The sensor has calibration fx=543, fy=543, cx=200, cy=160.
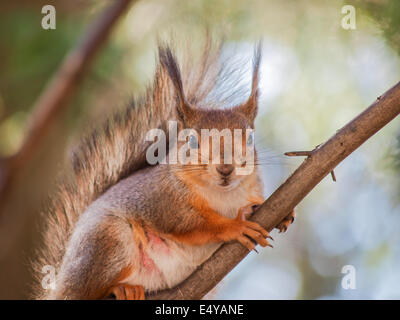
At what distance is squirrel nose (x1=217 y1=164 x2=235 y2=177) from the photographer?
236cm

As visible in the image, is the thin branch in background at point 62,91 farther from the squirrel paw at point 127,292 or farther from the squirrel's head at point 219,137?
the squirrel paw at point 127,292

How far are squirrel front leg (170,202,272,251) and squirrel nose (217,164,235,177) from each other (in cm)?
25

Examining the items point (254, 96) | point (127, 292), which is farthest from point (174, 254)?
point (254, 96)

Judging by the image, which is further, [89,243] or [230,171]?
[89,243]

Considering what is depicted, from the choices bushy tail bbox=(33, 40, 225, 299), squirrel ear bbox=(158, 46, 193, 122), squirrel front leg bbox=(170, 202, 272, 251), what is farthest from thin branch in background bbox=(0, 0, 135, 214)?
bushy tail bbox=(33, 40, 225, 299)

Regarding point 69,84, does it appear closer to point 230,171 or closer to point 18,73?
point 230,171

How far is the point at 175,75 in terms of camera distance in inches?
105

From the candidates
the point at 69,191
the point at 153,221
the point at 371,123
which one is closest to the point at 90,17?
the point at 69,191

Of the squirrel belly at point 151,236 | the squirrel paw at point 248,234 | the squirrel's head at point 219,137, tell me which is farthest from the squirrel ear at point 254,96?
the squirrel paw at point 248,234

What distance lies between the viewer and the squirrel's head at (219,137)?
7.90ft

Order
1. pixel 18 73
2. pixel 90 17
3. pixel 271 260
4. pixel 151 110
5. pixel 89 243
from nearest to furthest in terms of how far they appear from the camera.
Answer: pixel 89 243
pixel 151 110
pixel 18 73
pixel 90 17
pixel 271 260

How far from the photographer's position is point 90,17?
3861 millimetres
